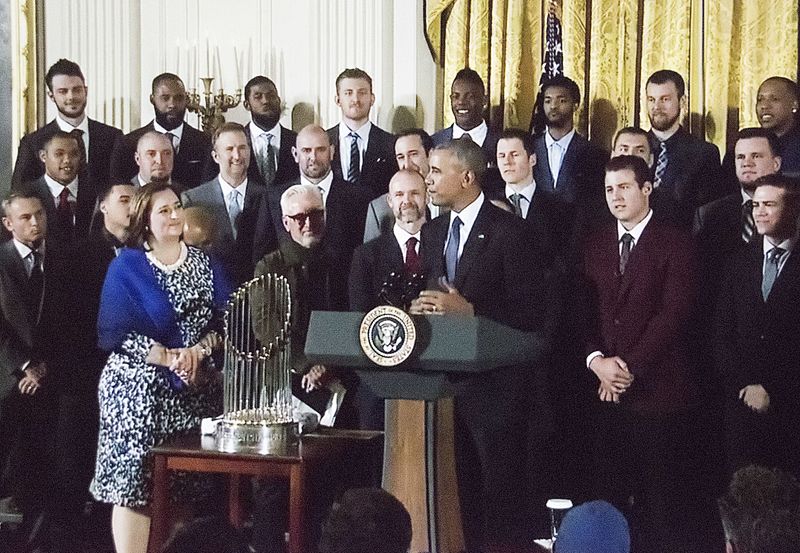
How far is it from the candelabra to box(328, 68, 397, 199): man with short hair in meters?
0.78

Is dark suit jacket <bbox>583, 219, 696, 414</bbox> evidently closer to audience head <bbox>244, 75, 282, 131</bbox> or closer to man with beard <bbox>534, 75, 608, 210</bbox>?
man with beard <bbox>534, 75, 608, 210</bbox>

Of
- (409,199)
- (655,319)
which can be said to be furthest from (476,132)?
(655,319)

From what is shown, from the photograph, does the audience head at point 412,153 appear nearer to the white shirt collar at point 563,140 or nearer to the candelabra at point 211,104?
the white shirt collar at point 563,140

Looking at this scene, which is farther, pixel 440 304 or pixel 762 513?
pixel 440 304

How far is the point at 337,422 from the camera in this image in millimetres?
5992

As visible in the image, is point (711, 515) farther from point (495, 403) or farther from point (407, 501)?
point (407, 501)

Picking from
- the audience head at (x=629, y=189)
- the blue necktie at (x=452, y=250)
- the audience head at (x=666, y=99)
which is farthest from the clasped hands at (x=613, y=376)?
the audience head at (x=666, y=99)

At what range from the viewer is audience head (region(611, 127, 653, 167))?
19.6ft

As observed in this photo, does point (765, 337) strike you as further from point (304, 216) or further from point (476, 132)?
point (304, 216)

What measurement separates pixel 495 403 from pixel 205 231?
1.81 meters

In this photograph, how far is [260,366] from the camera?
16.8 ft

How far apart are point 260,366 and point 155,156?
1.81 meters

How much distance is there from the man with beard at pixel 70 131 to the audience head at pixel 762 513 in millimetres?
4651

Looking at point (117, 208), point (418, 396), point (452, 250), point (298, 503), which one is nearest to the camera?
point (418, 396)
